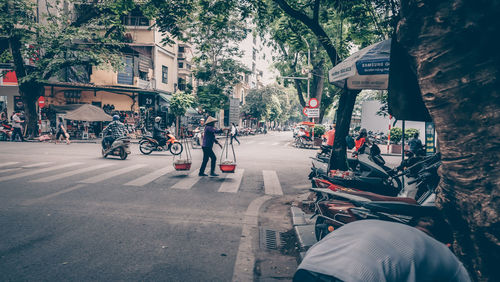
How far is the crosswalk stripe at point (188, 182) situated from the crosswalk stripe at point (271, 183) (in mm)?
1930

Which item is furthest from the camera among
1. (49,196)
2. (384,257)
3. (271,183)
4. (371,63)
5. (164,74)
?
(164,74)

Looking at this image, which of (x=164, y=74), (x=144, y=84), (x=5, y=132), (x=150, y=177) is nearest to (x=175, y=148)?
(x=150, y=177)

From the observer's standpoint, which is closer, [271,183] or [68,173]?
[271,183]

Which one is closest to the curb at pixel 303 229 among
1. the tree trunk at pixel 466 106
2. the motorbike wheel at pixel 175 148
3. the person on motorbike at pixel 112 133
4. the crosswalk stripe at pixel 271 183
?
the crosswalk stripe at pixel 271 183

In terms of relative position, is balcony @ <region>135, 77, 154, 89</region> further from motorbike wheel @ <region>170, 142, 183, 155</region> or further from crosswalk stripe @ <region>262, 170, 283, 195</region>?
crosswalk stripe @ <region>262, 170, 283, 195</region>

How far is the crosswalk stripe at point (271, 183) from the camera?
7575 mm

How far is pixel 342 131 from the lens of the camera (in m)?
7.32

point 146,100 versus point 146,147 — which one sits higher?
point 146,100

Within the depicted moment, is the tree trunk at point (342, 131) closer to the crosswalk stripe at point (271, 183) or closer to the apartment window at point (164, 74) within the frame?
the crosswalk stripe at point (271, 183)

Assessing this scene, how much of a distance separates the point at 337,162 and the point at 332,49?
2761 millimetres

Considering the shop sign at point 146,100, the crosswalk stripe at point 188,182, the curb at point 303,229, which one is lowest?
the curb at point 303,229

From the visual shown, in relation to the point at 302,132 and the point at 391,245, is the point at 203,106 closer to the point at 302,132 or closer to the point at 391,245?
the point at 302,132

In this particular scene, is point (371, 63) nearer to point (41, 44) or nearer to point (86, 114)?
point (86, 114)

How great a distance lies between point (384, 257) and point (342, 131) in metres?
6.05
